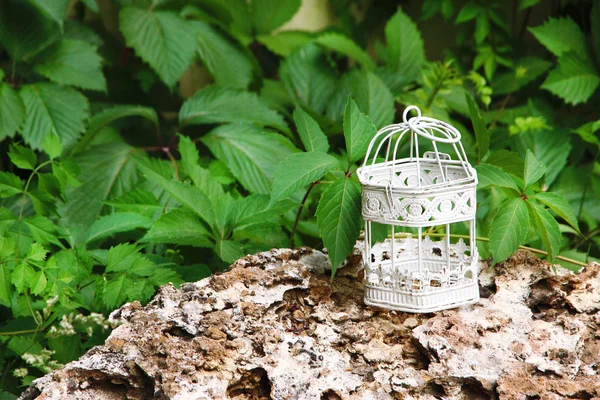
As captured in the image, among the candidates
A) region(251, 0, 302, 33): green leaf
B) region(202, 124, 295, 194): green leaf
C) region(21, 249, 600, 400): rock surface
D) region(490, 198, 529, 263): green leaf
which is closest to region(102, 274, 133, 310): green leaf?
region(21, 249, 600, 400): rock surface

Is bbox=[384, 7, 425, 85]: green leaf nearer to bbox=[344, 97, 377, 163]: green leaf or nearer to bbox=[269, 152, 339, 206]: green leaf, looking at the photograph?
bbox=[344, 97, 377, 163]: green leaf

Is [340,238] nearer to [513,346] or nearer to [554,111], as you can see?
[513,346]

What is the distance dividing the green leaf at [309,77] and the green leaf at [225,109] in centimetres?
32

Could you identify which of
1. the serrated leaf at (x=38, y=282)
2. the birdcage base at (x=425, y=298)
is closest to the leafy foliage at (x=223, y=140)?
the serrated leaf at (x=38, y=282)

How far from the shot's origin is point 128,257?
1.41m

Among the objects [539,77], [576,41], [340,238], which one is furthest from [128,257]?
[539,77]

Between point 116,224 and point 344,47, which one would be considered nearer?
point 116,224

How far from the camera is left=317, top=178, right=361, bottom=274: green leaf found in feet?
4.17

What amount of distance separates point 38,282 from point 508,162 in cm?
108

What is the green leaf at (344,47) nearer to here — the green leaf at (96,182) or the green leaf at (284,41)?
the green leaf at (284,41)

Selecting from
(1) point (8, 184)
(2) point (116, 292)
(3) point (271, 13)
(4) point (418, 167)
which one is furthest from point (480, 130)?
(3) point (271, 13)

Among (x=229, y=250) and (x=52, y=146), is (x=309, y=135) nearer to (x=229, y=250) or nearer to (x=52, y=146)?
(x=229, y=250)

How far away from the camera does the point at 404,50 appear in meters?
2.60

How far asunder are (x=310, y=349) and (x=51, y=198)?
797 millimetres
